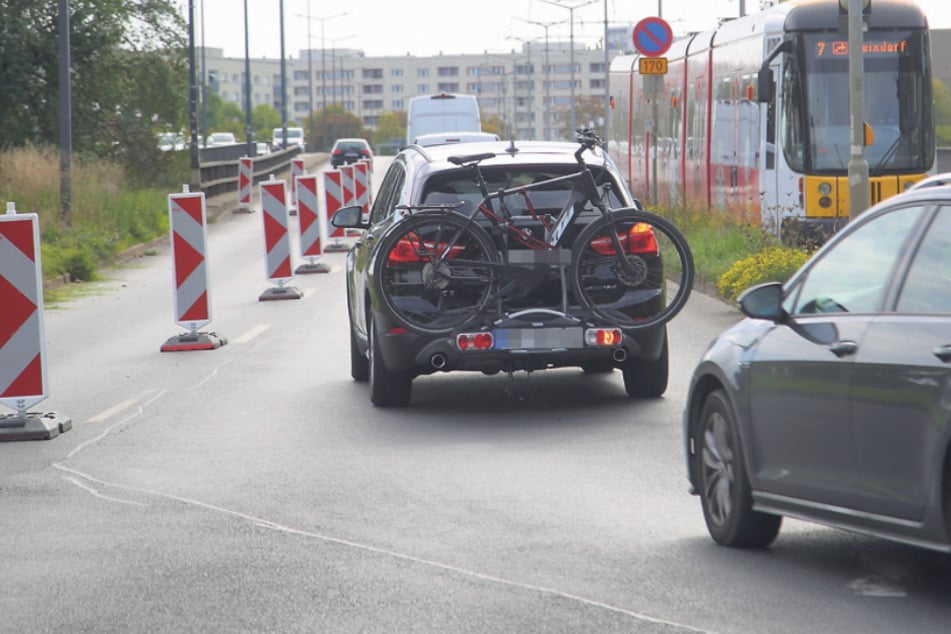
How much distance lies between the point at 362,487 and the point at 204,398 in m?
4.19

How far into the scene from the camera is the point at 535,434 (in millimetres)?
10844

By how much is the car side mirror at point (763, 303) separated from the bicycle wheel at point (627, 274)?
4355mm

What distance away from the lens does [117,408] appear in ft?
41.1

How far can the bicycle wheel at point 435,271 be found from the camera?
11.2 m

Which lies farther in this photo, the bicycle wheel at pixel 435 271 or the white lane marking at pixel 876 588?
the bicycle wheel at pixel 435 271

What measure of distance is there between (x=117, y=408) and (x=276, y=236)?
868 centimetres

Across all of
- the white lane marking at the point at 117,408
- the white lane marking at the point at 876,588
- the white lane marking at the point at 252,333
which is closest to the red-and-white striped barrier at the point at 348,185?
the white lane marking at the point at 252,333

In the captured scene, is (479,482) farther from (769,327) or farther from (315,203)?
(315,203)

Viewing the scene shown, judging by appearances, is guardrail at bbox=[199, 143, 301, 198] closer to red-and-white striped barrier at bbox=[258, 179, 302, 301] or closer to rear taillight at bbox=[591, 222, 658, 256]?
red-and-white striped barrier at bbox=[258, 179, 302, 301]

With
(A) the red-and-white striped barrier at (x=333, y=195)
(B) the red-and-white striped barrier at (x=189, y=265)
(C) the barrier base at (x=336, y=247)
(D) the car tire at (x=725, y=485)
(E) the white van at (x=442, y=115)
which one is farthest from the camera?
(E) the white van at (x=442, y=115)

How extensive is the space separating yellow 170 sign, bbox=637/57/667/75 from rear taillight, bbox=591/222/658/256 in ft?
43.5

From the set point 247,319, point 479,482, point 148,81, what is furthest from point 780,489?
point 148,81

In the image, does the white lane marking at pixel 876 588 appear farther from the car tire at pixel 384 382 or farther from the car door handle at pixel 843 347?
the car tire at pixel 384 382

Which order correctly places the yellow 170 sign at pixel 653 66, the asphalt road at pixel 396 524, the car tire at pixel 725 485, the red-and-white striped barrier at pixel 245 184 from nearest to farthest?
the asphalt road at pixel 396 524, the car tire at pixel 725 485, the yellow 170 sign at pixel 653 66, the red-and-white striped barrier at pixel 245 184
